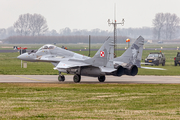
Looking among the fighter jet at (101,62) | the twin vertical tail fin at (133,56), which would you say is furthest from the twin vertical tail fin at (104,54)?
the twin vertical tail fin at (133,56)

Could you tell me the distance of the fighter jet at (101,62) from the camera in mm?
25969

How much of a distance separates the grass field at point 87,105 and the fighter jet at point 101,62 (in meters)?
5.77

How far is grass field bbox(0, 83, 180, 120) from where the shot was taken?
40.8 ft

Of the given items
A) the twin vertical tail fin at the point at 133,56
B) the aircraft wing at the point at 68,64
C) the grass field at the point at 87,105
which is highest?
the twin vertical tail fin at the point at 133,56

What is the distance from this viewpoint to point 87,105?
1508 cm

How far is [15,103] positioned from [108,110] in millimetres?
4314

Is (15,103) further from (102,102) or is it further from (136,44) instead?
(136,44)

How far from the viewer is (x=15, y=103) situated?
50.3 ft

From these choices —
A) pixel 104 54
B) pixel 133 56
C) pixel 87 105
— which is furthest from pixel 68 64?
pixel 87 105

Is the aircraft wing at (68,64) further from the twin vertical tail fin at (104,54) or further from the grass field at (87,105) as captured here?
the grass field at (87,105)

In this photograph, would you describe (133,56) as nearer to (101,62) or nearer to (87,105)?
(101,62)

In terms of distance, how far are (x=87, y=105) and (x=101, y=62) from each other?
36.6 feet

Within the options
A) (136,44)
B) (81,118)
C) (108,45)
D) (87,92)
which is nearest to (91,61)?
(108,45)

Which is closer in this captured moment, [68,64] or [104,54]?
[104,54]
